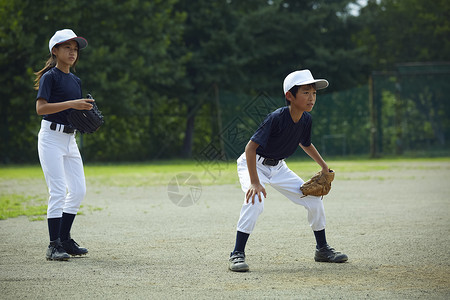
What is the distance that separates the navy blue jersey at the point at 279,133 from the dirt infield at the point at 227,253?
3.27ft

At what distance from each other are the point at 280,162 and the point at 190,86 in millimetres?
20855

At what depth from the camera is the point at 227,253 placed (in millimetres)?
5648

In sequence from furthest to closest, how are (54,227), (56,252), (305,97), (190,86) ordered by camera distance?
1. (190,86)
2. (54,227)
3. (56,252)
4. (305,97)

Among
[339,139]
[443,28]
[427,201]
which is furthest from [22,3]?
[443,28]

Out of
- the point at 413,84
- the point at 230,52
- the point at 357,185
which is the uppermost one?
the point at 230,52

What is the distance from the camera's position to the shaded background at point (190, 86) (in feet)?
73.4

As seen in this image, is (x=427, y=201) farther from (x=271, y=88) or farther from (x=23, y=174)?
(x=271, y=88)

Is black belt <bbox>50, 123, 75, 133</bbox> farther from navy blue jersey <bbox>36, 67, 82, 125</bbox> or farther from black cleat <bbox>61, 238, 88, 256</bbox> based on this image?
black cleat <bbox>61, 238, 88, 256</bbox>

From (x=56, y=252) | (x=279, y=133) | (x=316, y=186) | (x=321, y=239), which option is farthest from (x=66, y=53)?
(x=321, y=239)

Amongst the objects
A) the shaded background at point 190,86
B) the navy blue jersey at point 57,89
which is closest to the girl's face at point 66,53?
the navy blue jersey at point 57,89

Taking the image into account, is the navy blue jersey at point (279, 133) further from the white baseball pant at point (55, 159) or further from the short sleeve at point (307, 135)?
the white baseball pant at point (55, 159)

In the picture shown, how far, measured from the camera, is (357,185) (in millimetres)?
12719

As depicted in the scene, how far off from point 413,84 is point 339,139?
360 cm

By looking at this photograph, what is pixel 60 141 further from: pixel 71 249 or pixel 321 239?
pixel 321 239
